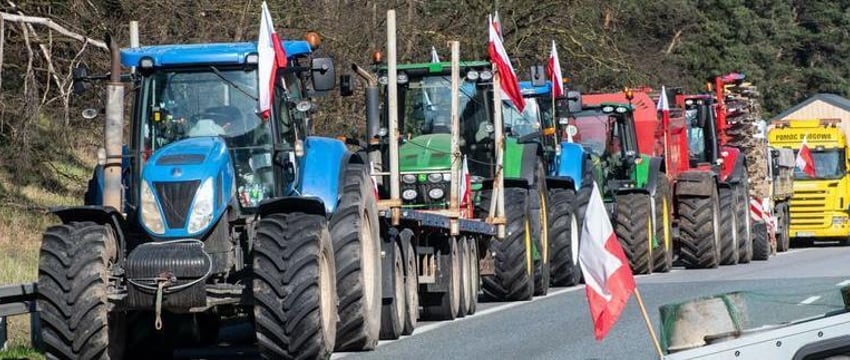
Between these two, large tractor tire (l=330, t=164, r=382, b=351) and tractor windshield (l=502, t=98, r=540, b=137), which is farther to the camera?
tractor windshield (l=502, t=98, r=540, b=137)

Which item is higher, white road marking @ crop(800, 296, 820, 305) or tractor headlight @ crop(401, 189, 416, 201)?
tractor headlight @ crop(401, 189, 416, 201)

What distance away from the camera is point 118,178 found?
516 inches

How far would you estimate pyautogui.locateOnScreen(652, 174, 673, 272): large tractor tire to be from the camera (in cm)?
2680

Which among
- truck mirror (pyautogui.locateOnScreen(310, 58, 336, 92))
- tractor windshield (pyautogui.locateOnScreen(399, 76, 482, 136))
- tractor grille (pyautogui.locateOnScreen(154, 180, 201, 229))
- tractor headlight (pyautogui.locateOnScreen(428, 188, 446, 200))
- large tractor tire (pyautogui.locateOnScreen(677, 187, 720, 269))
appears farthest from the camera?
large tractor tire (pyautogui.locateOnScreen(677, 187, 720, 269))

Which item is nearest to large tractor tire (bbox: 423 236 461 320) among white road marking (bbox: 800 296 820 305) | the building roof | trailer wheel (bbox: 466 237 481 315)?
trailer wheel (bbox: 466 237 481 315)

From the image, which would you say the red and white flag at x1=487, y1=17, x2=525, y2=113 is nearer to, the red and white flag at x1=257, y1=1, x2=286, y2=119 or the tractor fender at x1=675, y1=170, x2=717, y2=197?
the red and white flag at x1=257, y1=1, x2=286, y2=119

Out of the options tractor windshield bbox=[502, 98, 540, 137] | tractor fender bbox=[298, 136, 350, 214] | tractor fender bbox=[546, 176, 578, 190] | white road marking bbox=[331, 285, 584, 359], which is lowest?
white road marking bbox=[331, 285, 584, 359]

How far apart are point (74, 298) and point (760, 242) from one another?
939 inches

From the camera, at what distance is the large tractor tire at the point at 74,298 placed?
12094mm

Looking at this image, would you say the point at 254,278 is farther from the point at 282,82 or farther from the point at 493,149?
the point at 493,149

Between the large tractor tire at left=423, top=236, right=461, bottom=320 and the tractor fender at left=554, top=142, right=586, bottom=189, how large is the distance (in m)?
5.64

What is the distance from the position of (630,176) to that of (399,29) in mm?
6333

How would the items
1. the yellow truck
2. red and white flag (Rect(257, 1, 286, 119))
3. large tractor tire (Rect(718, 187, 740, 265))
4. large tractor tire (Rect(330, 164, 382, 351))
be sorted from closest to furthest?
red and white flag (Rect(257, 1, 286, 119)) → large tractor tire (Rect(330, 164, 382, 351)) → large tractor tire (Rect(718, 187, 740, 265)) → the yellow truck

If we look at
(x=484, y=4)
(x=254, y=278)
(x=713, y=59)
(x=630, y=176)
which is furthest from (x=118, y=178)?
(x=713, y=59)
